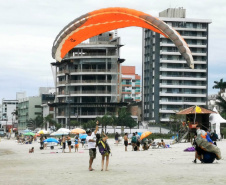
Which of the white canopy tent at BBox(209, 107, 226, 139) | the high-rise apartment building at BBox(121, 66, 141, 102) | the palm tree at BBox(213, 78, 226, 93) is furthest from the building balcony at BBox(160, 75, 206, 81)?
the white canopy tent at BBox(209, 107, 226, 139)

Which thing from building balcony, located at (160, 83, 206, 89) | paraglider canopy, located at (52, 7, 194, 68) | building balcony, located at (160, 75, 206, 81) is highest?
building balcony, located at (160, 75, 206, 81)

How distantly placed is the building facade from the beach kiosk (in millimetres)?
69065

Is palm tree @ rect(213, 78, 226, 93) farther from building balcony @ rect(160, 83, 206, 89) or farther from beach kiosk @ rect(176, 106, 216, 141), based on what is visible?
beach kiosk @ rect(176, 106, 216, 141)

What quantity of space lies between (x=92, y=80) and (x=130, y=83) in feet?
157

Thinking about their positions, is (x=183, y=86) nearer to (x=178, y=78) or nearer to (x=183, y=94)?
(x=183, y=94)

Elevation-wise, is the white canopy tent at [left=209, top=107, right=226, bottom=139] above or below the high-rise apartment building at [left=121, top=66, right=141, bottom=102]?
below

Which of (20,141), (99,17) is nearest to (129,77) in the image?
(20,141)

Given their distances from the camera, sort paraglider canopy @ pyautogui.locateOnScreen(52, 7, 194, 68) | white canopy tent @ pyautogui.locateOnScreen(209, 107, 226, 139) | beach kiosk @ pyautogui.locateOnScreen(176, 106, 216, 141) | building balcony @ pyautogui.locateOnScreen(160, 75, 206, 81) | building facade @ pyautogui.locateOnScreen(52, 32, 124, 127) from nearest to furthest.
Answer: paraglider canopy @ pyautogui.locateOnScreen(52, 7, 194, 68) < beach kiosk @ pyautogui.locateOnScreen(176, 106, 216, 141) < white canopy tent @ pyautogui.locateOnScreen(209, 107, 226, 139) < building balcony @ pyautogui.locateOnScreen(160, 75, 206, 81) < building facade @ pyautogui.locateOnScreen(52, 32, 124, 127)

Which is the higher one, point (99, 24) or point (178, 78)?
point (178, 78)

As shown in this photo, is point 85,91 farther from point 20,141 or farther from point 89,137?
point 89,137

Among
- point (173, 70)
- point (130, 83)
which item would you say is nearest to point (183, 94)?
point (173, 70)

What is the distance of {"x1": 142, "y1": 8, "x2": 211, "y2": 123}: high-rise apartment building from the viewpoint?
417 ft

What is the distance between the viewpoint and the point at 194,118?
58875mm

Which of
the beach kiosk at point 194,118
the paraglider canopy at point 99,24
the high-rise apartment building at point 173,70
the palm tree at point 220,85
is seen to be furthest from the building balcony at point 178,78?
the paraglider canopy at point 99,24
